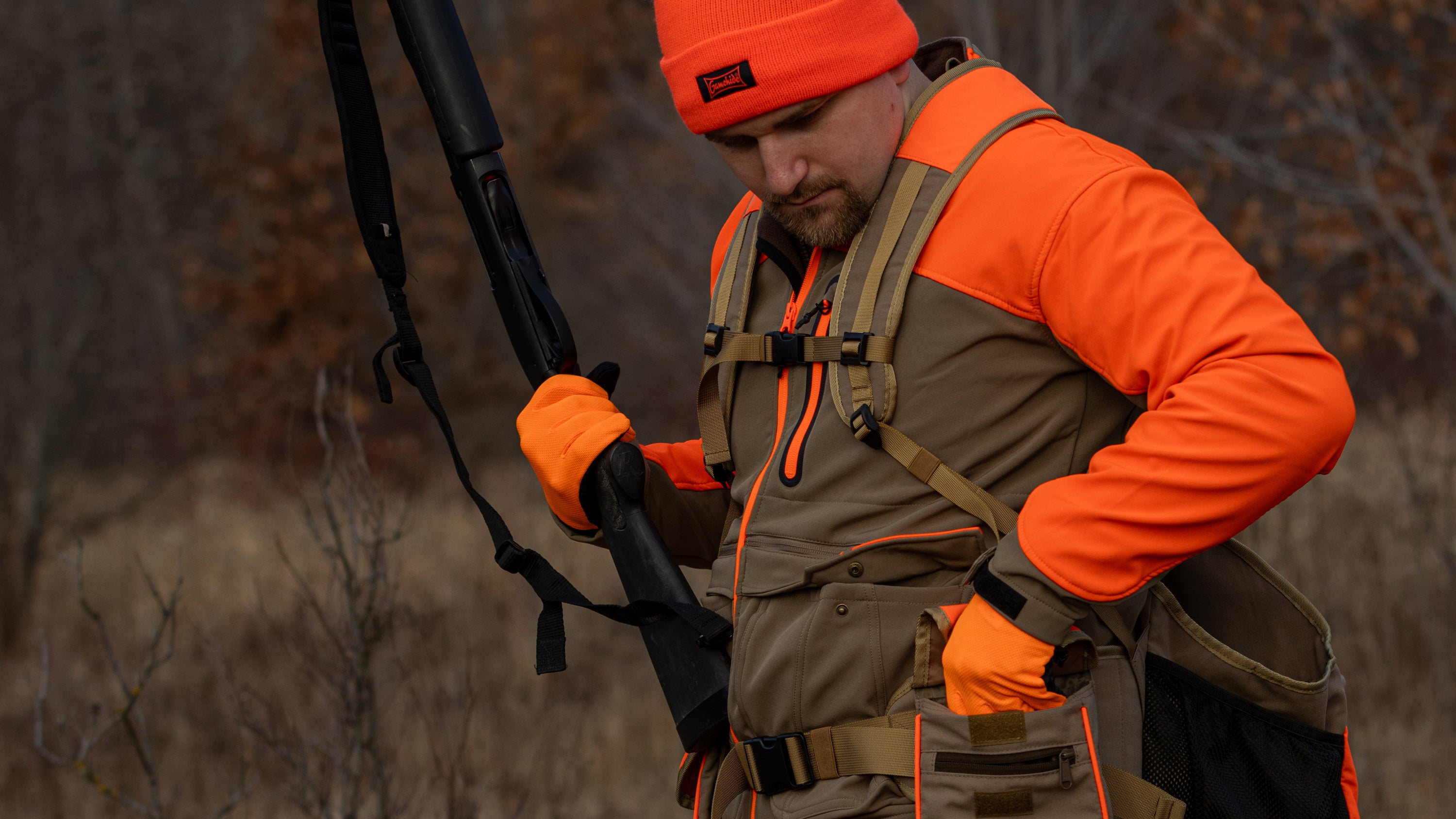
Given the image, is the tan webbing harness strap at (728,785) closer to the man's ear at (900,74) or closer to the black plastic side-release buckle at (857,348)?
the black plastic side-release buckle at (857,348)

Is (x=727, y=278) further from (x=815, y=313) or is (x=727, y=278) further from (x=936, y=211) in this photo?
(x=936, y=211)

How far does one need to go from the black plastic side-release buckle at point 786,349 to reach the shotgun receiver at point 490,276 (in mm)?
394

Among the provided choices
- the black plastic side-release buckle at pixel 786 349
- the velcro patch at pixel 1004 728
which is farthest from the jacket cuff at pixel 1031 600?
the black plastic side-release buckle at pixel 786 349

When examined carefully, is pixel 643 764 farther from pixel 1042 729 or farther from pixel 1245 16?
pixel 1245 16

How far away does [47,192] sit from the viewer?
13.2 meters

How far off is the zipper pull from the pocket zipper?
727mm

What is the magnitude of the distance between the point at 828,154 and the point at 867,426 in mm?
447

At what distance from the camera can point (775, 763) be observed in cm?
193

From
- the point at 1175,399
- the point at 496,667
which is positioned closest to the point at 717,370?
the point at 1175,399

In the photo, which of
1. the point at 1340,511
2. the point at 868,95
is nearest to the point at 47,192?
the point at 1340,511

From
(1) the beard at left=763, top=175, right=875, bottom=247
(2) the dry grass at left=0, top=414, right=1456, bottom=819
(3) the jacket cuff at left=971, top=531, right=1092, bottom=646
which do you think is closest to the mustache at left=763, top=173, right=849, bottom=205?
(1) the beard at left=763, top=175, right=875, bottom=247

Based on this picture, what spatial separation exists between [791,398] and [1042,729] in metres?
0.65

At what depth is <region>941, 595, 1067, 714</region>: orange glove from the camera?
5.57 feet

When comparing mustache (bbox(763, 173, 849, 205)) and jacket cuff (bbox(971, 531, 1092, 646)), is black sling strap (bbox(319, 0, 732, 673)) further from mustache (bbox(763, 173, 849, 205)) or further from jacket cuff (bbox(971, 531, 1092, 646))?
jacket cuff (bbox(971, 531, 1092, 646))
